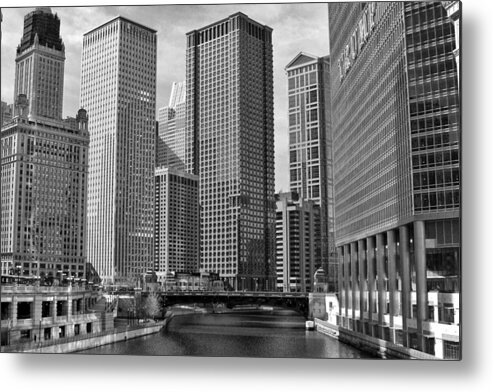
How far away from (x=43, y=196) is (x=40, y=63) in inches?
138

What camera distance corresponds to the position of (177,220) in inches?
748

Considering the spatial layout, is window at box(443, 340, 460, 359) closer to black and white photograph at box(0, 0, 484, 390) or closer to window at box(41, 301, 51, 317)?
black and white photograph at box(0, 0, 484, 390)

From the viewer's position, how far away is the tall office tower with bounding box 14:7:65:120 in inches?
562

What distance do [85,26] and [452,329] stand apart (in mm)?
9591

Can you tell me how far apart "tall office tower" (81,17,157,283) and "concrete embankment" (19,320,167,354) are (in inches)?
72.8

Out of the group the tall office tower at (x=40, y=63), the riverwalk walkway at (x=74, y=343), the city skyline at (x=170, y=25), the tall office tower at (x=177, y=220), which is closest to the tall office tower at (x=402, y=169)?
the city skyline at (x=170, y=25)

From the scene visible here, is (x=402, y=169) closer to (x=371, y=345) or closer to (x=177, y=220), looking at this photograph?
(x=371, y=345)

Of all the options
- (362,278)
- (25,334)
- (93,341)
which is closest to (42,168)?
(25,334)

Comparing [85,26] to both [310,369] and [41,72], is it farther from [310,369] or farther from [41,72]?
[310,369]

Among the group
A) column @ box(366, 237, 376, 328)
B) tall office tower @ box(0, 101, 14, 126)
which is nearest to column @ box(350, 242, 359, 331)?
column @ box(366, 237, 376, 328)

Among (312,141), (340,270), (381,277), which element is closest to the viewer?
(381,277)

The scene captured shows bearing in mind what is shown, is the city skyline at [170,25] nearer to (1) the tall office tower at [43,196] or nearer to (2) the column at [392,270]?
(1) the tall office tower at [43,196]

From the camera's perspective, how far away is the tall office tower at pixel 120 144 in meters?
15.9

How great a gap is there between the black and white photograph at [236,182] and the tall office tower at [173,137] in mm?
61
